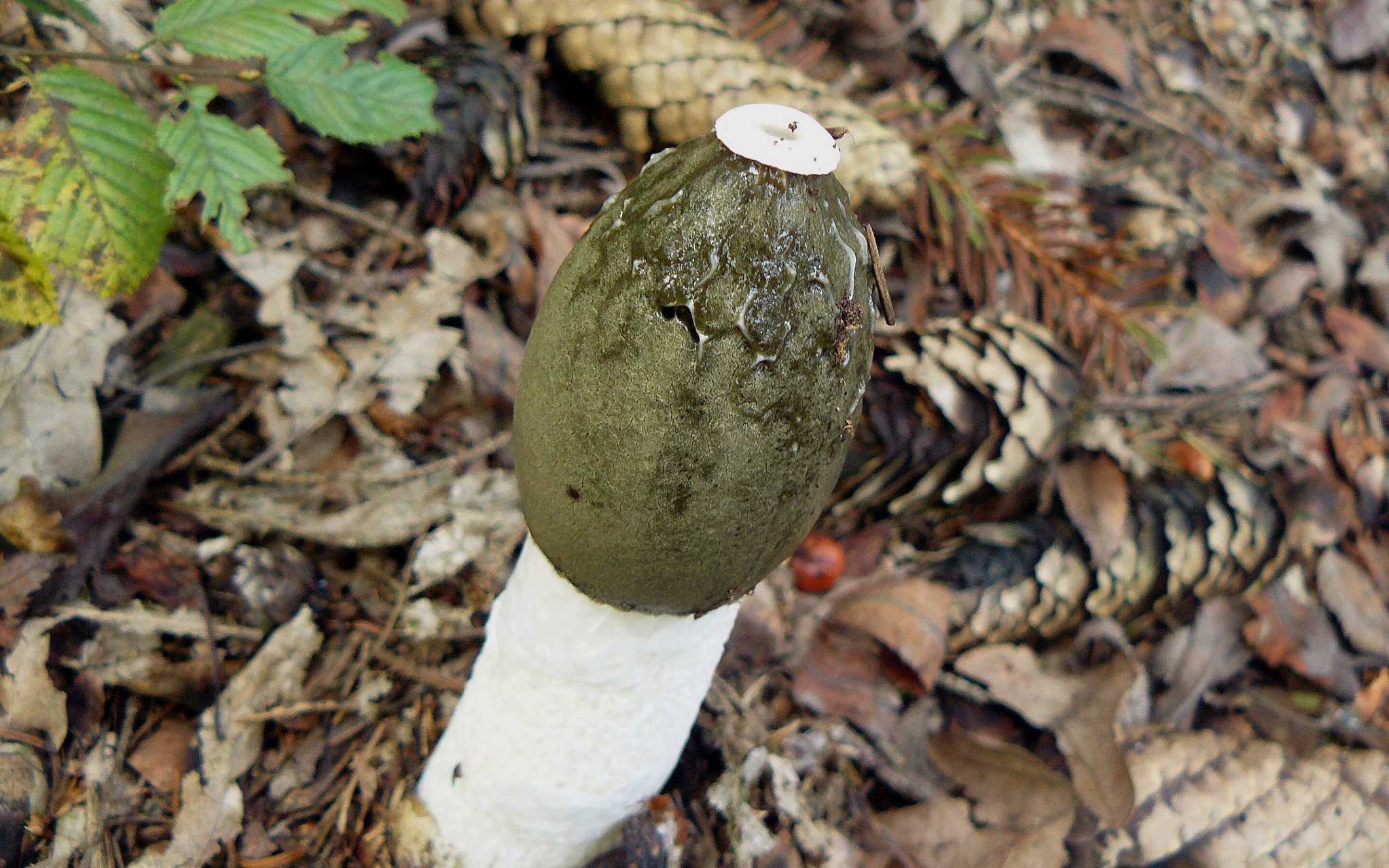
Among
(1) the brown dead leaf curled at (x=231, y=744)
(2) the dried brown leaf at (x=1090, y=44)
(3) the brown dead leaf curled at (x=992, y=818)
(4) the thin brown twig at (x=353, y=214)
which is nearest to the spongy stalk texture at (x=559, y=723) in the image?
(1) the brown dead leaf curled at (x=231, y=744)

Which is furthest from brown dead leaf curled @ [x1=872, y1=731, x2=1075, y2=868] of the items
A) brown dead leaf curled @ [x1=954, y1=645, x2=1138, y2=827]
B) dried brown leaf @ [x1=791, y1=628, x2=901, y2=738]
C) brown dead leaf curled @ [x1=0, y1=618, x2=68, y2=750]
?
brown dead leaf curled @ [x1=0, y1=618, x2=68, y2=750]

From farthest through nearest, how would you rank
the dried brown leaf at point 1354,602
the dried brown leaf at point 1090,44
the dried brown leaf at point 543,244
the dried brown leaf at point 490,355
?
the dried brown leaf at point 1090,44 → the dried brown leaf at point 1354,602 → the dried brown leaf at point 543,244 → the dried brown leaf at point 490,355

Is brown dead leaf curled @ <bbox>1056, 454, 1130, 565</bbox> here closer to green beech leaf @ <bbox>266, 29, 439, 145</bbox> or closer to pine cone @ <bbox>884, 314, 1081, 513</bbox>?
pine cone @ <bbox>884, 314, 1081, 513</bbox>

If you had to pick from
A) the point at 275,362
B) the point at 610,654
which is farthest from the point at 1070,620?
the point at 275,362

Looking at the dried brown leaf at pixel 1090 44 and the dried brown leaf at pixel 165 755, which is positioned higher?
the dried brown leaf at pixel 1090 44

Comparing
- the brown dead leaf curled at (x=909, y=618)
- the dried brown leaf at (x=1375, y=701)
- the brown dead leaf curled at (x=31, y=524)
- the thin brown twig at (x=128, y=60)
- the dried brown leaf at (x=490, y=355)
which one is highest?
the thin brown twig at (x=128, y=60)

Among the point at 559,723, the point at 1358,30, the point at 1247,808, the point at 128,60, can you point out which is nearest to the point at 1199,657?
the point at 1247,808

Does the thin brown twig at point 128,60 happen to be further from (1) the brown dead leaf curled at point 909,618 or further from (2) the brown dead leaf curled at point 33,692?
(1) the brown dead leaf curled at point 909,618
